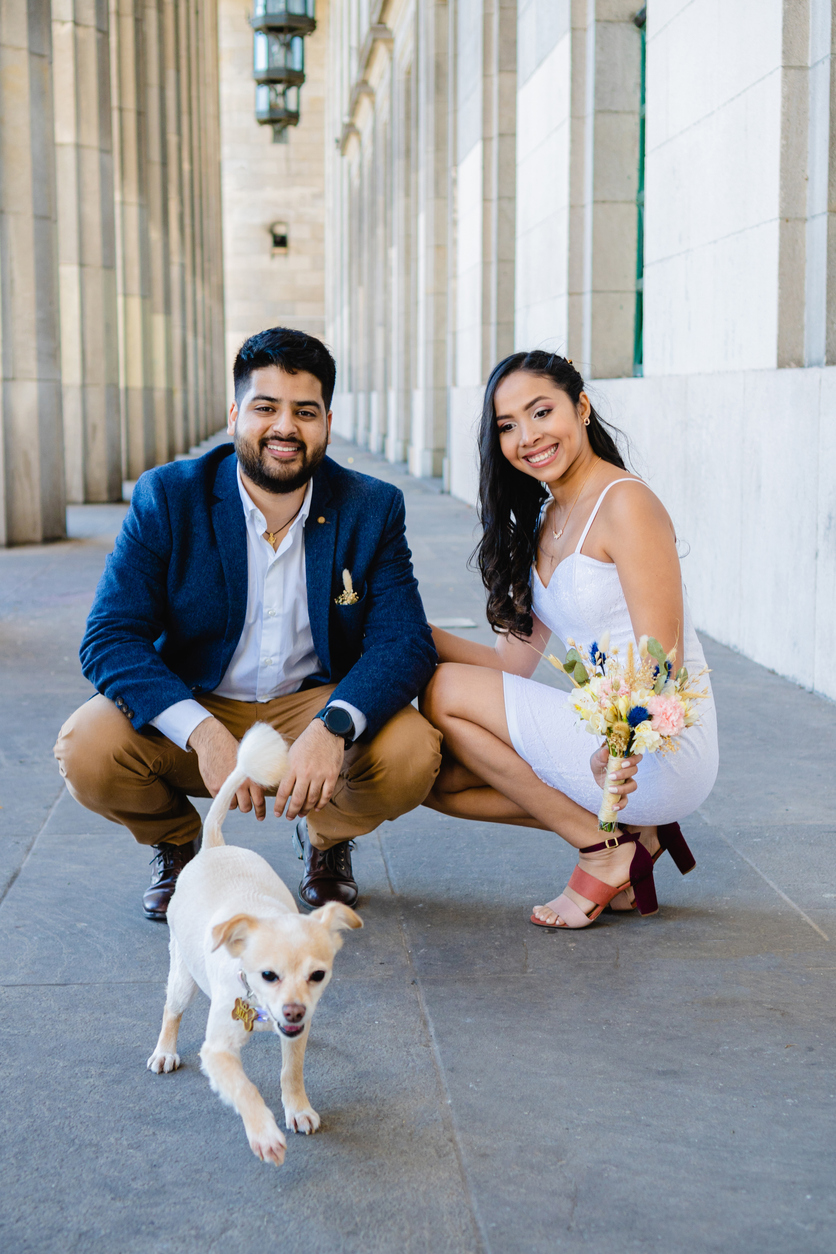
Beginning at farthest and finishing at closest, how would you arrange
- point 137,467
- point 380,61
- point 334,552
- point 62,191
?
point 380,61 → point 137,467 → point 62,191 → point 334,552

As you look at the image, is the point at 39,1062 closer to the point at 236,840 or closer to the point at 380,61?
the point at 236,840

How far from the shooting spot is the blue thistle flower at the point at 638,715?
10.7 ft

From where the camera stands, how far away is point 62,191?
16.6 meters

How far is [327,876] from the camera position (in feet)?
13.1

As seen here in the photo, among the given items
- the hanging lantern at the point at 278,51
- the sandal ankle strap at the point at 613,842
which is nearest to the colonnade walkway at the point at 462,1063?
the sandal ankle strap at the point at 613,842

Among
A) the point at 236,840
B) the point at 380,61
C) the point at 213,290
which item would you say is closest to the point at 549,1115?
the point at 236,840

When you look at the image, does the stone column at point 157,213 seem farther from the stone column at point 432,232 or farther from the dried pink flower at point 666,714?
the dried pink flower at point 666,714

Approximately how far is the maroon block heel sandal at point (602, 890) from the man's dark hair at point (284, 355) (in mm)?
1539

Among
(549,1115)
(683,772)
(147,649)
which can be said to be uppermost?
(147,649)

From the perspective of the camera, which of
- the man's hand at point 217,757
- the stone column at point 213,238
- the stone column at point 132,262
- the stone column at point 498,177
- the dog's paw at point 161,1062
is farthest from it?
the stone column at point 213,238

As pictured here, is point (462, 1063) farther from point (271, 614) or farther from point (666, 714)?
point (271, 614)

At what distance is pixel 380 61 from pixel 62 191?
15953 millimetres

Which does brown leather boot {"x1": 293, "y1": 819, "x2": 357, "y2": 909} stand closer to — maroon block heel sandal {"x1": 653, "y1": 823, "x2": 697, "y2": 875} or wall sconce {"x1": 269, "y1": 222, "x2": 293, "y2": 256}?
maroon block heel sandal {"x1": 653, "y1": 823, "x2": 697, "y2": 875}

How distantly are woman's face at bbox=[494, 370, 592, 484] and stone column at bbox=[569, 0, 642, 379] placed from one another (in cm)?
767
